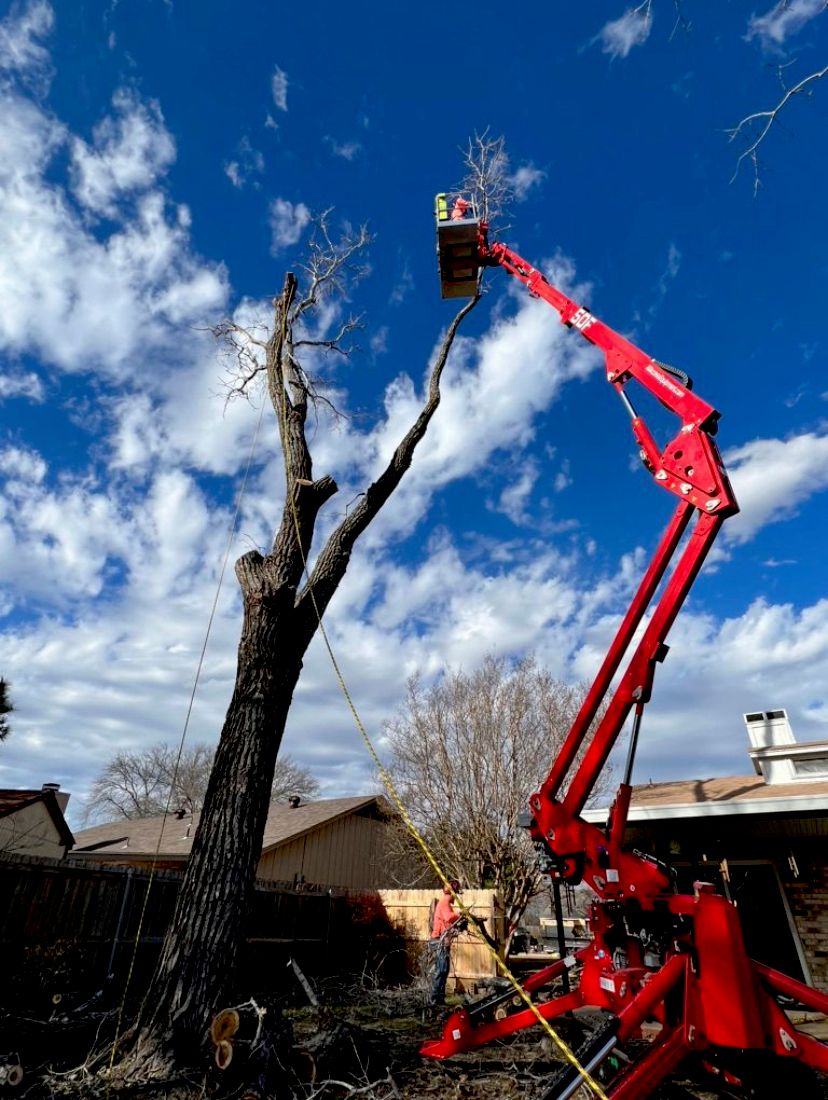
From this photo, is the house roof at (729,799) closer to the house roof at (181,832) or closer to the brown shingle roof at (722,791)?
the brown shingle roof at (722,791)

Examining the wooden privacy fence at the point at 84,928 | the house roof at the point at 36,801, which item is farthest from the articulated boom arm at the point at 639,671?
the house roof at the point at 36,801

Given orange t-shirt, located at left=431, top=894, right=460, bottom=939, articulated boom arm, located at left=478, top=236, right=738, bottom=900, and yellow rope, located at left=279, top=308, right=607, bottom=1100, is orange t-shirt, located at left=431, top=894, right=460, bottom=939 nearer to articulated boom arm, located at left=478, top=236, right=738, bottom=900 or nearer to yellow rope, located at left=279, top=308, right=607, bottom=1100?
yellow rope, located at left=279, top=308, right=607, bottom=1100

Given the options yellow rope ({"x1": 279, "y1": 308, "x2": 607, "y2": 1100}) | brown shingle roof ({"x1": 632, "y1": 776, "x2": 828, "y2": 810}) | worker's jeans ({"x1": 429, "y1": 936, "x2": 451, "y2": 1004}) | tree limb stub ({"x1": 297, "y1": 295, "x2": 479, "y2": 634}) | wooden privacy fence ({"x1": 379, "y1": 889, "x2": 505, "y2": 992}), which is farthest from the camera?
wooden privacy fence ({"x1": 379, "y1": 889, "x2": 505, "y2": 992})

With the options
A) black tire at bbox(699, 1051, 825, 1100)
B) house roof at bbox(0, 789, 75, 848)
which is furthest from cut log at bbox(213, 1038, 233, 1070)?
house roof at bbox(0, 789, 75, 848)

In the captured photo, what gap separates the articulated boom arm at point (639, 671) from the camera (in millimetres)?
4398

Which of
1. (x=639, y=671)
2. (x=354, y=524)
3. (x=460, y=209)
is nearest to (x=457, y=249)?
(x=460, y=209)

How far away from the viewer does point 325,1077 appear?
393 centimetres

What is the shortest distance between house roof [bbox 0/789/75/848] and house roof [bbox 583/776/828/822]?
14438 mm

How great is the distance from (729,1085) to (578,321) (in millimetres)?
6442

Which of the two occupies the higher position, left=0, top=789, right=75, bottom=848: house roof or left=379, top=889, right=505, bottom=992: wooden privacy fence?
left=0, top=789, right=75, bottom=848: house roof

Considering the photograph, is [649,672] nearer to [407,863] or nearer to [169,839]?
[407,863]

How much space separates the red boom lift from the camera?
134 inches

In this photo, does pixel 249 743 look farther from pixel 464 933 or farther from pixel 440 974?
pixel 464 933

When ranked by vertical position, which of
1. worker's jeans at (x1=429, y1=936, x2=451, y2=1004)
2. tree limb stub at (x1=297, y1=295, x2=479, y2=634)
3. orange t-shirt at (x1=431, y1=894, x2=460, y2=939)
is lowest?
worker's jeans at (x1=429, y1=936, x2=451, y2=1004)
